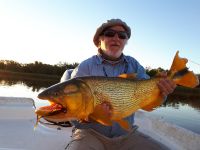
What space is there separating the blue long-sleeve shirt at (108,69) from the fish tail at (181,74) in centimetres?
96

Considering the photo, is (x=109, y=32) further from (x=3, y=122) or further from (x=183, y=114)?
(x=183, y=114)

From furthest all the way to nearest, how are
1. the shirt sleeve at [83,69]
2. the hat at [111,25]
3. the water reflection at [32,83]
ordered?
the water reflection at [32,83]
the hat at [111,25]
the shirt sleeve at [83,69]

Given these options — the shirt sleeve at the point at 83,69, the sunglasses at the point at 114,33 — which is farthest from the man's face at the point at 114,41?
the shirt sleeve at the point at 83,69

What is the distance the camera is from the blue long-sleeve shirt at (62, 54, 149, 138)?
4.93m

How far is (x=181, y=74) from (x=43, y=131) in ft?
10.8

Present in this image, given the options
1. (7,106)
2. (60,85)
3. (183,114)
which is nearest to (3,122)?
(7,106)

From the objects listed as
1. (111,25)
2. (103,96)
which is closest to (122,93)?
(103,96)

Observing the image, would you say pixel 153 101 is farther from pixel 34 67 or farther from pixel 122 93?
pixel 34 67

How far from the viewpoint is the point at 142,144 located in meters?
4.79

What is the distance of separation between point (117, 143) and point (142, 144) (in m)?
0.35

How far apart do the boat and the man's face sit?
1.74 metres

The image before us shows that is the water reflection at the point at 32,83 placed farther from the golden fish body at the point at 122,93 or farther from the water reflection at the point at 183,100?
the golden fish body at the point at 122,93

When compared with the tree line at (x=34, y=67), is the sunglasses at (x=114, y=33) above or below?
above

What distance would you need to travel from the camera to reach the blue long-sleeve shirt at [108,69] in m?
4.93
